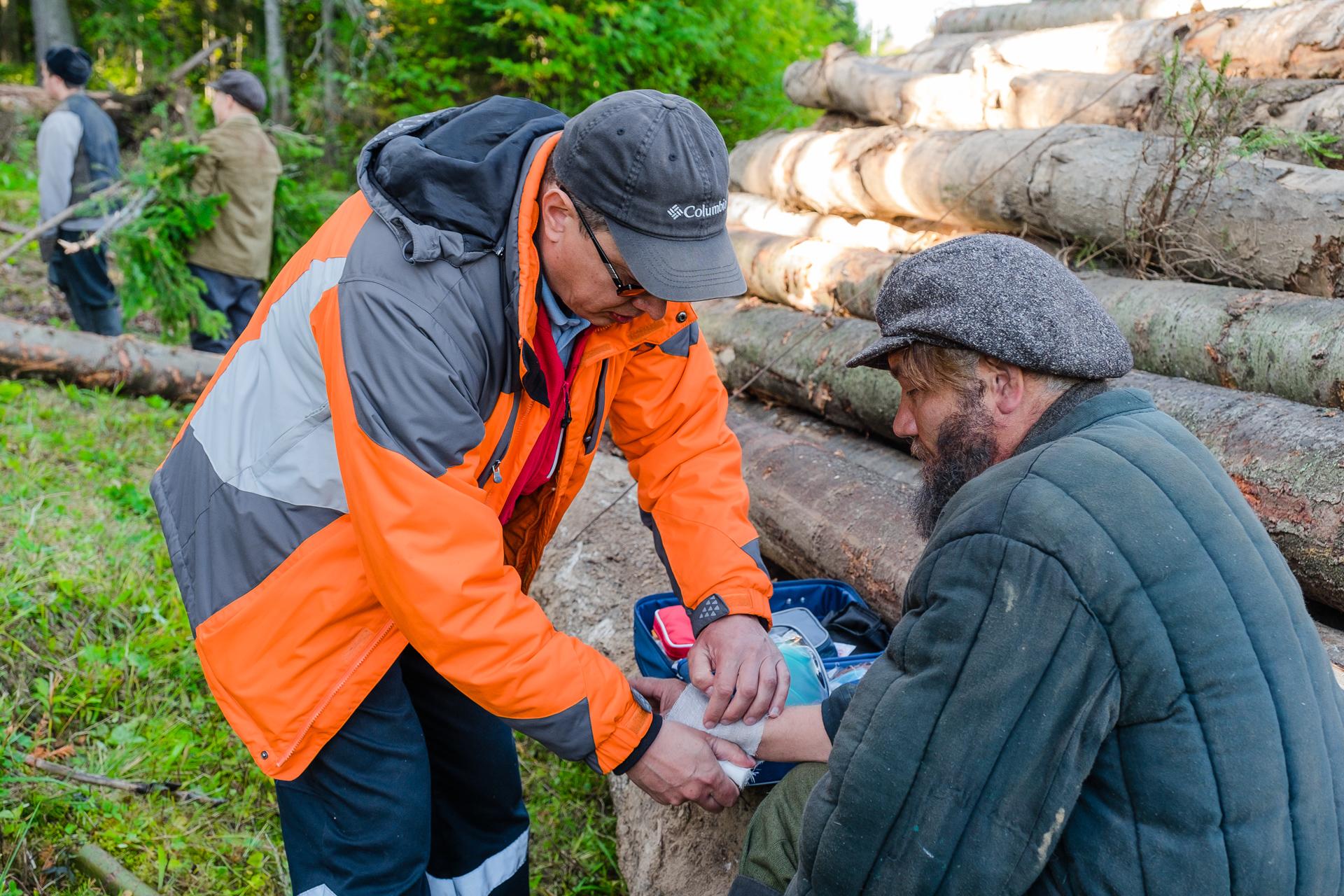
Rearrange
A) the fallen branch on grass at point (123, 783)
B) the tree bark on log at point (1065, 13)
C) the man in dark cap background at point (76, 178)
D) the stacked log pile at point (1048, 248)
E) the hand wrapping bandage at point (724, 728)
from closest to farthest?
the hand wrapping bandage at point (724, 728), the stacked log pile at point (1048, 248), the fallen branch on grass at point (123, 783), the tree bark on log at point (1065, 13), the man in dark cap background at point (76, 178)

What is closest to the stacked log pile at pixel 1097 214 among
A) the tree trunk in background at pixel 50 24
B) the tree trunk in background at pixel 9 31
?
the tree trunk in background at pixel 50 24

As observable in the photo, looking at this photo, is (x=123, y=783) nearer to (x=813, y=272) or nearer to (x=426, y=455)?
(x=426, y=455)

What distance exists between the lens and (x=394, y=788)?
2391mm

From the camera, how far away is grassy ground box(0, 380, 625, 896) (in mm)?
3246

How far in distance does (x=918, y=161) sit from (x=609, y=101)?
13.2ft

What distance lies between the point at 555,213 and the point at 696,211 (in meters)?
0.32

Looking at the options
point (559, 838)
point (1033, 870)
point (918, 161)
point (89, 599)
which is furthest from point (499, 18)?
point (1033, 870)

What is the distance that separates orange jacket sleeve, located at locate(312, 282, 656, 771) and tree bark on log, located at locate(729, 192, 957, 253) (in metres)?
3.69

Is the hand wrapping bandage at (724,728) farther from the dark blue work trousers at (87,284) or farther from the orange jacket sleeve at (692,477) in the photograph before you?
the dark blue work trousers at (87,284)

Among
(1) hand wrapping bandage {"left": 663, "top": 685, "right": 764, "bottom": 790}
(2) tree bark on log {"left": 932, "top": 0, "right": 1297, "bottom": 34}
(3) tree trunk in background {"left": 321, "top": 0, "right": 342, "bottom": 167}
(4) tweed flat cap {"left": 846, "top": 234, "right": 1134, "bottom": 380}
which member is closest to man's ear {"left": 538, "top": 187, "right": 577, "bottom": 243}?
(4) tweed flat cap {"left": 846, "top": 234, "right": 1134, "bottom": 380}

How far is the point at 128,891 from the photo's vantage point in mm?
2971

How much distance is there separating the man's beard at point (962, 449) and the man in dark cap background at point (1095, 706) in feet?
0.69

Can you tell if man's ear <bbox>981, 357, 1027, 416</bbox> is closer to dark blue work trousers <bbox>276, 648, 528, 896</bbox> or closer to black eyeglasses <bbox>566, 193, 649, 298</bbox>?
black eyeglasses <bbox>566, 193, 649, 298</bbox>

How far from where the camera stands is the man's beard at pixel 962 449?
2006 millimetres
